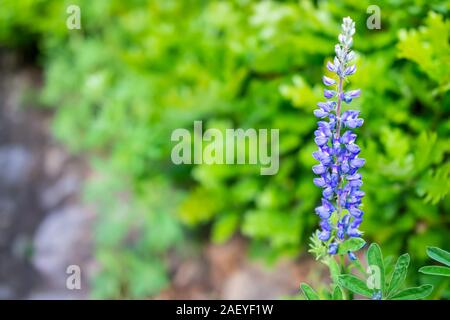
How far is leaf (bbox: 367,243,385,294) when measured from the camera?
4.52 feet

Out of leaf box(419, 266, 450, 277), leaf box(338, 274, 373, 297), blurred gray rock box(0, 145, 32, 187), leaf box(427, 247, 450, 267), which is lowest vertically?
leaf box(338, 274, 373, 297)

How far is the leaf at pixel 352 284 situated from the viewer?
135 cm

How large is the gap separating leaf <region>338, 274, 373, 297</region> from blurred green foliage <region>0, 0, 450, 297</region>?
0.68 m

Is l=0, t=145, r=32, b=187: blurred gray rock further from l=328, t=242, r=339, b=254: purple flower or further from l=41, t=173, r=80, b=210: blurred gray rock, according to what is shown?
l=328, t=242, r=339, b=254: purple flower

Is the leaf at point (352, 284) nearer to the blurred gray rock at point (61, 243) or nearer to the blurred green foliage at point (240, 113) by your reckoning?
the blurred green foliage at point (240, 113)

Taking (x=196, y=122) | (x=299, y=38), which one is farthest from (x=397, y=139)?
(x=196, y=122)

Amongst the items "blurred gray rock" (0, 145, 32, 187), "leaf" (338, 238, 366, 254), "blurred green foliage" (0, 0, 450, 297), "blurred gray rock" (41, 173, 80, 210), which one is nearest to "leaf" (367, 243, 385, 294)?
"leaf" (338, 238, 366, 254)

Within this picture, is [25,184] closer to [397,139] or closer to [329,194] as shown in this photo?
[397,139]

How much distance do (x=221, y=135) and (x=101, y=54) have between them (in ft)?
4.74

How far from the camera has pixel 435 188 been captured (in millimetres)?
1956

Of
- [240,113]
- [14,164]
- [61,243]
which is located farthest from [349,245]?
[14,164]

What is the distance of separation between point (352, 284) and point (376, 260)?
0.29 ft

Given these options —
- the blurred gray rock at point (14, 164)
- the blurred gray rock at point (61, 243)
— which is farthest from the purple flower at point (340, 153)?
the blurred gray rock at point (14, 164)

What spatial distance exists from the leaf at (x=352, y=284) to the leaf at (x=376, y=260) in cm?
5
